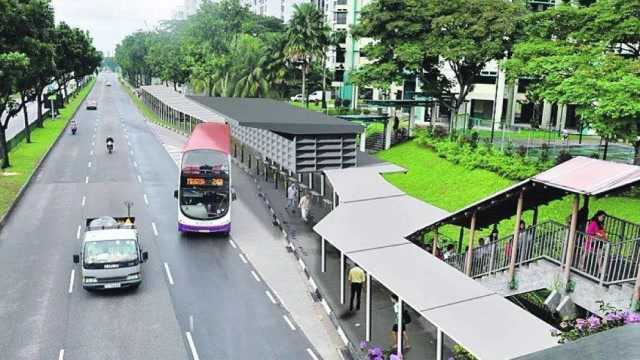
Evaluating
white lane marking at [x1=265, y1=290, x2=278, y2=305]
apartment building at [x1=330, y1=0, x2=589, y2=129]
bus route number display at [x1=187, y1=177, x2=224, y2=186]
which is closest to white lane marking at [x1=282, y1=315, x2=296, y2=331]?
white lane marking at [x1=265, y1=290, x2=278, y2=305]

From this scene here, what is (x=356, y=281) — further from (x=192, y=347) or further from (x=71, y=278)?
(x=71, y=278)

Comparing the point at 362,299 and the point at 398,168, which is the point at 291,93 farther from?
the point at 362,299

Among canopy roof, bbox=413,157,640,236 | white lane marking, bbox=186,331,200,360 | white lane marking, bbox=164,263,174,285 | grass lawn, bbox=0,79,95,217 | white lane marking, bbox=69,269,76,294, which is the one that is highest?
canopy roof, bbox=413,157,640,236

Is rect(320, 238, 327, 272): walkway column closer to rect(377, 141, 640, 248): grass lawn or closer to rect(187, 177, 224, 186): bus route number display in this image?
rect(377, 141, 640, 248): grass lawn

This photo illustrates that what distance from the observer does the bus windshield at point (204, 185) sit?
25.7m

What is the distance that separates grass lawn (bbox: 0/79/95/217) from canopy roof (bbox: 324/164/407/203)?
1618 cm

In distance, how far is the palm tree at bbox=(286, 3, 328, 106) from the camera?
2584 inches

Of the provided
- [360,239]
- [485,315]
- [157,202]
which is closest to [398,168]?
[360,239]

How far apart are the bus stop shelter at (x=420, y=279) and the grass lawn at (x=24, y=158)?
18131 mm

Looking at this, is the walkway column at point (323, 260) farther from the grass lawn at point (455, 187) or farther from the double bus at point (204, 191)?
the grass lawn at point (455, 187)

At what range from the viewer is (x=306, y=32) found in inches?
2594

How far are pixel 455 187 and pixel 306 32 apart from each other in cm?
3910

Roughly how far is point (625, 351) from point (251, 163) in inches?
1644

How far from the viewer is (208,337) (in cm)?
1680
